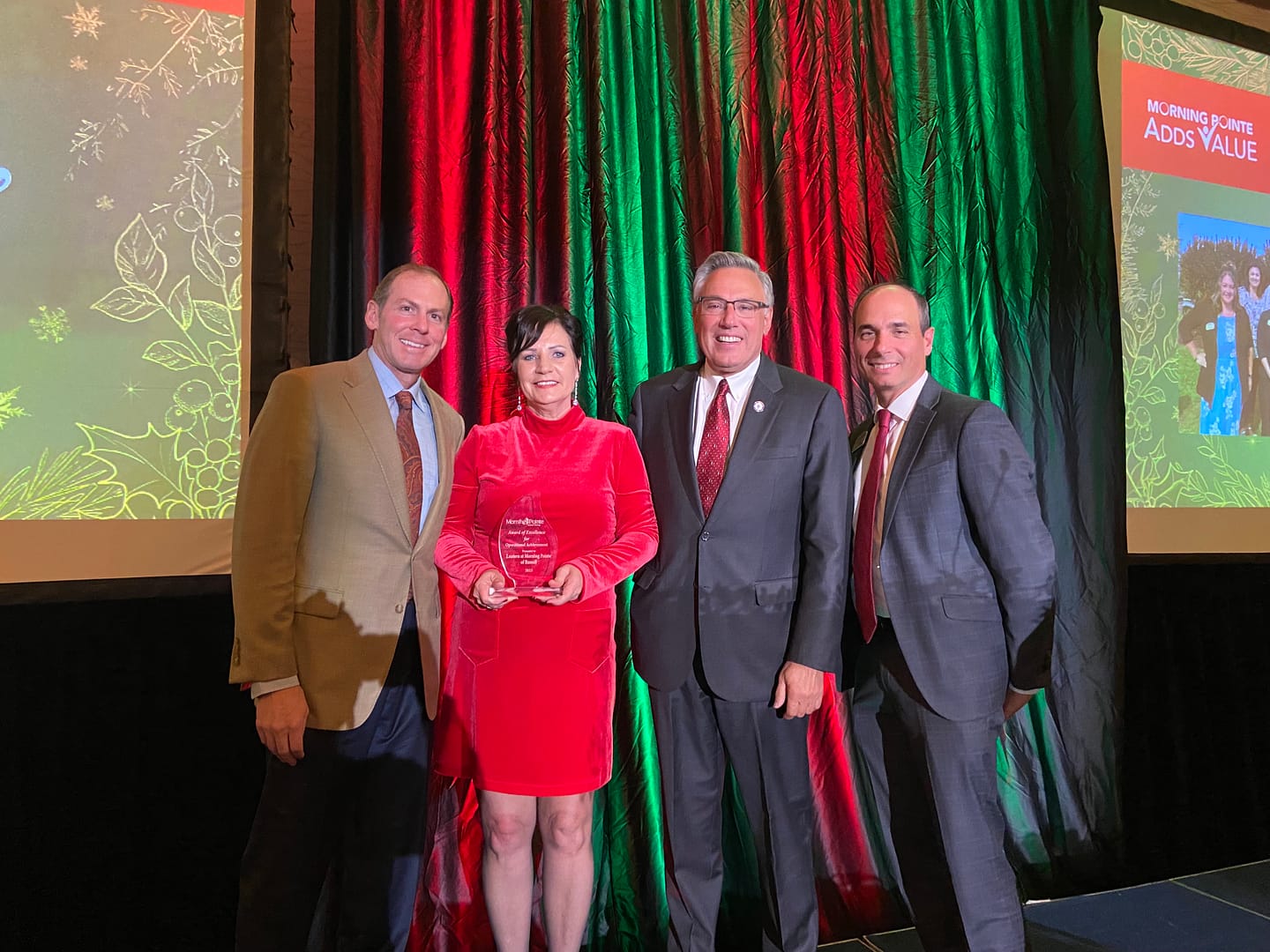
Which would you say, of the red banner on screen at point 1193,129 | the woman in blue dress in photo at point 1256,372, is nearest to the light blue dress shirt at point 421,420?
the red banner on screen at point 1193,129

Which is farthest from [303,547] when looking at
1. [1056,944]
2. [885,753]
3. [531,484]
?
[1056,944]

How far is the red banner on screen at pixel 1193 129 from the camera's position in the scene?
2975 millimetres

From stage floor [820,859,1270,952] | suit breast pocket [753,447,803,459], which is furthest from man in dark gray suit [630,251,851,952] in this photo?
stage floor [820,859,1270,952]

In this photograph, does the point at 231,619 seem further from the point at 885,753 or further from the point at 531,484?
the point at 885,753

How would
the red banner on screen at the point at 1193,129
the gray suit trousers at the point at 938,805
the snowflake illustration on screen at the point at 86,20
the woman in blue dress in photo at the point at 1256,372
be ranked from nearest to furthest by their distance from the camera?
1. the gray suit trousers at the point at 938,805
2. the snowflake illustration on screen at the point at 86,20
3. the red banner on screen at the point at 1193,129
4. the woman in blue dress in photo at the point at 1256,372

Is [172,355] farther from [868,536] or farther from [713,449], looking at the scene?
[868,536]

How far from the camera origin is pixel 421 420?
5.73 ft

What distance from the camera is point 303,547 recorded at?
1.59 meters

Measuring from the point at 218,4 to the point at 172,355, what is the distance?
854 millimetres

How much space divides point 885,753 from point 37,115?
7.76 feet

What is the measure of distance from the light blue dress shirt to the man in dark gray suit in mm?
479

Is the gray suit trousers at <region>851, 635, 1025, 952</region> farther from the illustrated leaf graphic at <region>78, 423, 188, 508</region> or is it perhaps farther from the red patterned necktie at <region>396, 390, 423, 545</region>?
the illustrated leaf graphic at <region>78, 423, 188, 508</region>

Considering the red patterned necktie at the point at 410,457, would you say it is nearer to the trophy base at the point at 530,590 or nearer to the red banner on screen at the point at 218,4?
the trophy base at the point at 530,590

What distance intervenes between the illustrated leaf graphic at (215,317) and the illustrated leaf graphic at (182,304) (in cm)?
2
